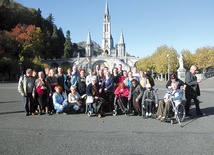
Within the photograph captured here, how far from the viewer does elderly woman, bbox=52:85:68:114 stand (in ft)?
30.9

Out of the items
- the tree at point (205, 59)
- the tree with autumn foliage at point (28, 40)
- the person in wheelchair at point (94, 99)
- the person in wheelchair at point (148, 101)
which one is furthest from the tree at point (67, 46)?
the person in wheelchair at point (148, 101)

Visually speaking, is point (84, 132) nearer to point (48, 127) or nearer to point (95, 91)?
point (48, 127)

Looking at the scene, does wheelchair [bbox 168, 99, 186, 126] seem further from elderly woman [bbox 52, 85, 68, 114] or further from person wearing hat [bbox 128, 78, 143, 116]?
elderly woman [bbox 52, 85, 68, 114]

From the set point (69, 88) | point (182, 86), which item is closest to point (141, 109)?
point (182, 86)

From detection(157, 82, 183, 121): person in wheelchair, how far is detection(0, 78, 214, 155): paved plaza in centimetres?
39

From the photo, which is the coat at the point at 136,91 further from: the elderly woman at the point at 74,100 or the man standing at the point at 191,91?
the elderly woman at the point at 74,100

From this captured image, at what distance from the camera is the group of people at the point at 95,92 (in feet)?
29.5

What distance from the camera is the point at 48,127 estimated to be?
7117 mm

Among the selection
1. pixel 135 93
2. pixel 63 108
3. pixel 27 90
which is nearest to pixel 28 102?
pixel 27 90

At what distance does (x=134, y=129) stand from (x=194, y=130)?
5.65ft

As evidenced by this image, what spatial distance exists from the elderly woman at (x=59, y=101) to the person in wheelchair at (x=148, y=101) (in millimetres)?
3148

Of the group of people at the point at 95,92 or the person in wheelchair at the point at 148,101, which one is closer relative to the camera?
the person in wheelchair at the point at 148,101

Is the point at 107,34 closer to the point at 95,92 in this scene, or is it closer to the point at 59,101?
the point at 59,101

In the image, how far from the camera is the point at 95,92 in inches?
367
